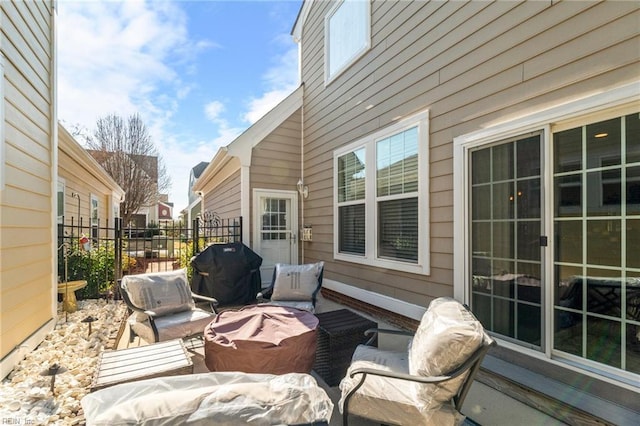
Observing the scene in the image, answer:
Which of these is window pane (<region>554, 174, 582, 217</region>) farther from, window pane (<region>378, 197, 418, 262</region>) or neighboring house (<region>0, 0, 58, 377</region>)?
neighboring house (<region>0, 0, 58, 377</region>)

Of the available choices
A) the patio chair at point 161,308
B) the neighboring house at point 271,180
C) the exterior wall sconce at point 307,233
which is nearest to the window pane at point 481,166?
the patio chair at point 161,308

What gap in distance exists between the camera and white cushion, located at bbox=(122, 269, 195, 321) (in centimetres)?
352

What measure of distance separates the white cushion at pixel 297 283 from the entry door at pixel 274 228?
5.55ft

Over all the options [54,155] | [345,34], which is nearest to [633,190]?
[345,34]

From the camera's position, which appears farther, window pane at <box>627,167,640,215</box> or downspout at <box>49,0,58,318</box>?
downspout at <box>49,0,58,318</box>

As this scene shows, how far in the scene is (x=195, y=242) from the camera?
609 cm

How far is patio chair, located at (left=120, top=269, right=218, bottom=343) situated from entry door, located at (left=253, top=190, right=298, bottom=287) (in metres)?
A: 2.20

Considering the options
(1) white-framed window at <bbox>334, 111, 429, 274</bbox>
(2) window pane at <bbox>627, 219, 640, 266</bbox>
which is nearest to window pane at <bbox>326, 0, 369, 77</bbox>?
(1) white-framed window at <bbox>334, 111, 429, 274</bbox>

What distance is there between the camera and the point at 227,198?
786 cm

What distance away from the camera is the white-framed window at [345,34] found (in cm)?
468

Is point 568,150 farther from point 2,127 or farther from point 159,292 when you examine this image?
point 2,127

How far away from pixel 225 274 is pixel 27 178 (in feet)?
8.98

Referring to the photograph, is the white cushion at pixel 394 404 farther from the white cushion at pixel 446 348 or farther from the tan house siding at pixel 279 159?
the tan house siding at pixel 279 159

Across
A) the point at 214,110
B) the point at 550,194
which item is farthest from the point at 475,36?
the point at 214,110
